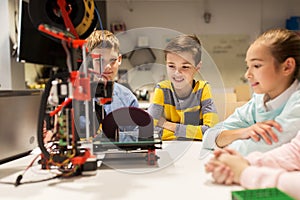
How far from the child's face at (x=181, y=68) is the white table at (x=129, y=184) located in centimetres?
38

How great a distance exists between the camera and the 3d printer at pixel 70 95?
2.01 ft

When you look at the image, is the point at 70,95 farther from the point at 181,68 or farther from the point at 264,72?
the point at 181,68

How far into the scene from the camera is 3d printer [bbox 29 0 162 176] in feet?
2.01

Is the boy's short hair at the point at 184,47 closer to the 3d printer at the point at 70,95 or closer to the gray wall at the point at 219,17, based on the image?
the 3d printer at the point at 70,95

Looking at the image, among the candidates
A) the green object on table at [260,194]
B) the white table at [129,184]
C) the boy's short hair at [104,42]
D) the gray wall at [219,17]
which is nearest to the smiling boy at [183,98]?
the boy's short hair at [104,42]

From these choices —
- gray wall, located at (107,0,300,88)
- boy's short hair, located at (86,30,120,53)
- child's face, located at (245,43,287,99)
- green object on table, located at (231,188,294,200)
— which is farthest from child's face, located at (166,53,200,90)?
gray wall, located at (107,0,300,88)

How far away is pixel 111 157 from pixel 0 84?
1.55m

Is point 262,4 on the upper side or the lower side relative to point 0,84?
upper

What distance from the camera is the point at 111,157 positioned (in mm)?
809

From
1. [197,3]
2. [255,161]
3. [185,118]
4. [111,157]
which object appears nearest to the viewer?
[255,161]

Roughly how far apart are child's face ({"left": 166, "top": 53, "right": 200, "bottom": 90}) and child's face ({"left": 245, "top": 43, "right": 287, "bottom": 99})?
0.38 meters

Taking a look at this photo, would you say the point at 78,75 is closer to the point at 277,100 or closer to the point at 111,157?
the point at 111,157

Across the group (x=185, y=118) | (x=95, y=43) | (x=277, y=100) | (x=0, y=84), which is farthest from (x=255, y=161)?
(x=0, y=84)

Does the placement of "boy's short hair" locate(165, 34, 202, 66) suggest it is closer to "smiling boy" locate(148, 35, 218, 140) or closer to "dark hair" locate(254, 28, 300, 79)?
"smiling boy" locate(148, 35, 218, 140)
